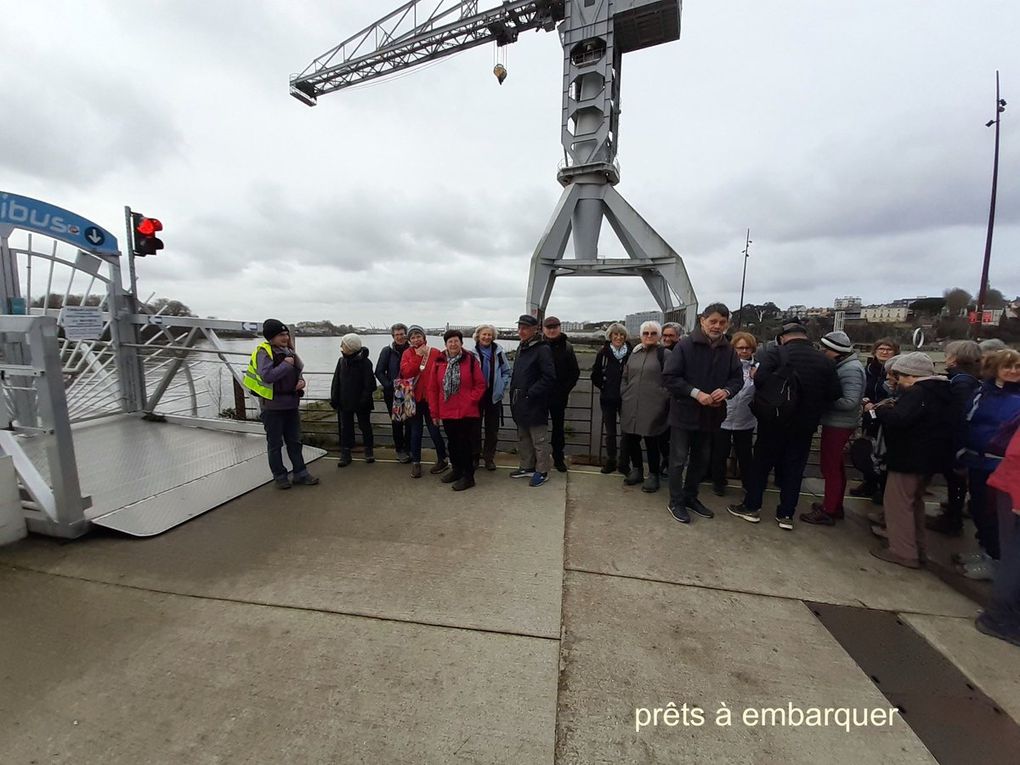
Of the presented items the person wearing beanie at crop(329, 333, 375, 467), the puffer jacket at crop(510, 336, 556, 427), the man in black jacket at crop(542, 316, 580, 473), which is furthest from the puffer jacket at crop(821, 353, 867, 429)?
→ the person wearing beanie at crop(329, 333, 375, 467)

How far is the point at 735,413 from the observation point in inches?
169

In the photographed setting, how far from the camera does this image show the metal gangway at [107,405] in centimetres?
308

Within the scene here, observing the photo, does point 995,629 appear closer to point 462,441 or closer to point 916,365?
point 916,365

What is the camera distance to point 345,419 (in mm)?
5020

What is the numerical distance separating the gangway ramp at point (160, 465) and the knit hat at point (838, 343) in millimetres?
5570

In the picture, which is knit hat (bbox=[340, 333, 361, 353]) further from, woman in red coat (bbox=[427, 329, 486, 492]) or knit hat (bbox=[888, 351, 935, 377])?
knit hat (bbox=[888, 351, 935, 377])

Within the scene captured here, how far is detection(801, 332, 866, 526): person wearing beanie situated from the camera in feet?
11.7

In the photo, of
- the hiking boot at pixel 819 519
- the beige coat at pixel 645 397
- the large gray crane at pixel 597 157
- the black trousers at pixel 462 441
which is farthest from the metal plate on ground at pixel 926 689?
the large gray crane at pixel 597 157

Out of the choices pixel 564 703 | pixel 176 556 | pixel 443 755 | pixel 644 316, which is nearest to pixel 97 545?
pixel 176 556

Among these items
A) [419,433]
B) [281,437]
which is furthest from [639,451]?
[281,437]

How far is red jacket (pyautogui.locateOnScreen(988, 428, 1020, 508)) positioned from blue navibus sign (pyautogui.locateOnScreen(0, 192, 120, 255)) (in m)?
8.56

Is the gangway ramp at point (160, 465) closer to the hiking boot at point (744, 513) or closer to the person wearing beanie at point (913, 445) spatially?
the hiking boot at point (744, 513)

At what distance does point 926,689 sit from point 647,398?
255cm

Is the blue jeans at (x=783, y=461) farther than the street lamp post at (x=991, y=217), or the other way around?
the street lamp post at (x=991, y=217)
